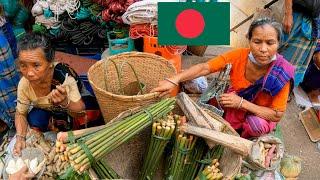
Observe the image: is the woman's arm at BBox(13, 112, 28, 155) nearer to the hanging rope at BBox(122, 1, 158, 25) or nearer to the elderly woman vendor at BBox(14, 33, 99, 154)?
the elderly woman vendor at BBox(14, 33, 99, 154)

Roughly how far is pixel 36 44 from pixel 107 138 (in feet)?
2.65

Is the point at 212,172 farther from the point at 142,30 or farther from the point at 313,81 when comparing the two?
the point at 313,81

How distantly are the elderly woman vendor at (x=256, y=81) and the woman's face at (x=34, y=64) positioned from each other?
Answer: 2.35 feet

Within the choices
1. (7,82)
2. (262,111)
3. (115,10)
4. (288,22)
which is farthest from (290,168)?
(7,82)

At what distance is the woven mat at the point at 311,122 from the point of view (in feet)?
12.4

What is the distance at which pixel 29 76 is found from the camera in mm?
2688

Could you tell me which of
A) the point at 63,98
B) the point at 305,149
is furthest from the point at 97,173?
the point at 305,149

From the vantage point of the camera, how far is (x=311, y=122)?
12.7 feet

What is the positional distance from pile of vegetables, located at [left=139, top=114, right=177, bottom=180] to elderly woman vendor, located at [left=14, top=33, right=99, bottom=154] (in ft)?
1.96

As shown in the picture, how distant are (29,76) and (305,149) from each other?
228 cm

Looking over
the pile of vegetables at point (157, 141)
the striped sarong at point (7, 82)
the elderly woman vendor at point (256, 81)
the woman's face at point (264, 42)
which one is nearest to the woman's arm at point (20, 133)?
the striped sarong at point (7, 82)

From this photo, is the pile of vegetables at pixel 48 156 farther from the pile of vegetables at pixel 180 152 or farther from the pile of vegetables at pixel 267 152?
the pile of vegetables at pixel 267 152

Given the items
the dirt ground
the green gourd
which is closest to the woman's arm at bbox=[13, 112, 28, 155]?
the green gourd

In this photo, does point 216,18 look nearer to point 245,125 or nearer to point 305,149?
point 245,125
